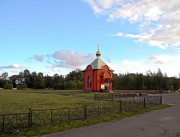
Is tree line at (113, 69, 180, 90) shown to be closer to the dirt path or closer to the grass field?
the grass field

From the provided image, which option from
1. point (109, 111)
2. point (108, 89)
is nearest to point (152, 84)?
point (108, 89)

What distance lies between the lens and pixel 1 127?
8.91 m

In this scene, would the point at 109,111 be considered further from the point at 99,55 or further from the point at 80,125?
the point at 99,55

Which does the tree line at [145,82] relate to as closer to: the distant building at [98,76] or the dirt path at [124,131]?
the distant building at [98,76]

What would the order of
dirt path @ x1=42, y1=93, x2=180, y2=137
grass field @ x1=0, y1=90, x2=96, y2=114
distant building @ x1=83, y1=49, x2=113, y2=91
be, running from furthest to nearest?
1. distant building @ x1=83, y1=49, x2=113, y2=91
2. grass field @ x1=0, y1=90, x2=96, y2=114
3. dirt path @ x1=42, y1=93, x2=180, y2=137

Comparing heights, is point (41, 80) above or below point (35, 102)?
above

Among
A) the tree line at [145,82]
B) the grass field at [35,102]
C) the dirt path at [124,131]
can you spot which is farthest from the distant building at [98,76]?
the dirt path at [124,131]

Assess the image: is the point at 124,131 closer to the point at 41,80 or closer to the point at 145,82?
the point at 145,82

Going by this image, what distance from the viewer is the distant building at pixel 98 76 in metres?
48.8

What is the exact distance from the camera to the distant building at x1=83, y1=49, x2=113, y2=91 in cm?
4878

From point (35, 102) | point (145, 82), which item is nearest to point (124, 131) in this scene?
point (35, 102)

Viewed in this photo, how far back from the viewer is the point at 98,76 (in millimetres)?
48750

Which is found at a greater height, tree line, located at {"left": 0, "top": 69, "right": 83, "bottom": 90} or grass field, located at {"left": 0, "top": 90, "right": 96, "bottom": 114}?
tree line, located at {"left": 0, "top": 69, "right": 83, "bottom": 90}

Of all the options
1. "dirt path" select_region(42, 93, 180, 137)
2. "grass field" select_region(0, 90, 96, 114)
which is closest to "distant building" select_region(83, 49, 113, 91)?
"grass field" select_region(0, 90, 96, 114)
